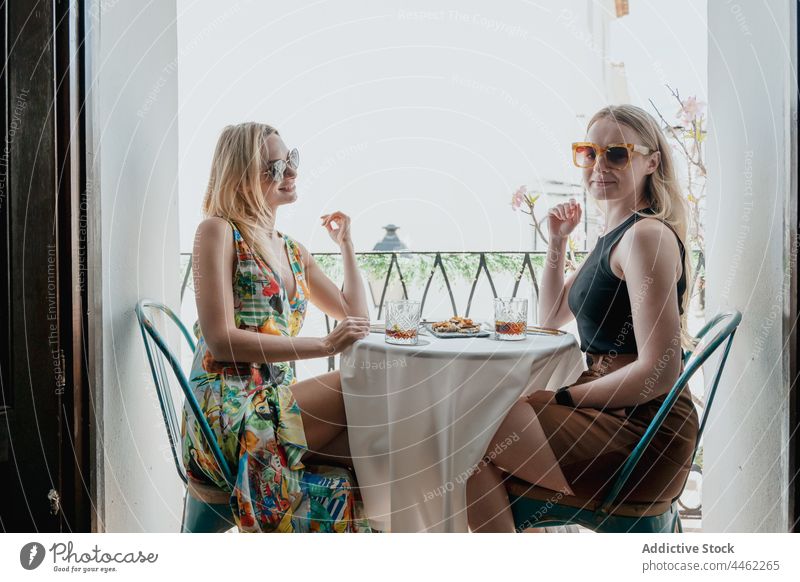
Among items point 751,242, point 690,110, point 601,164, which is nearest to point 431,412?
point 601,164

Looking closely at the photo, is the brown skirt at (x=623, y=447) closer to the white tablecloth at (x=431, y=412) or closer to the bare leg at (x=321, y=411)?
the white tablecloth at (x=431, y=412)

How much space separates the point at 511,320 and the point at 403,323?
0.19 metres

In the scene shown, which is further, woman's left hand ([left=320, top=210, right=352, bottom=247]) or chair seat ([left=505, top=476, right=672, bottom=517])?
woman's left hand ([left=320, top=210, right=352, bottom=247])

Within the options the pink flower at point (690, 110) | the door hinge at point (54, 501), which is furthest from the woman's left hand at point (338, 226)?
the pink flower at point (690, 110)

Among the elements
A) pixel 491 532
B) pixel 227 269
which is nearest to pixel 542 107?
pixel 227 269

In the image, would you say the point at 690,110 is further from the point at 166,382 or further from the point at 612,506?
the point at 166,382

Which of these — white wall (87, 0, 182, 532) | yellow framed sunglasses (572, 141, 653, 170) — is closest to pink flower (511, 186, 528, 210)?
yellow framed sunglasses (572, 141, 653, 170)

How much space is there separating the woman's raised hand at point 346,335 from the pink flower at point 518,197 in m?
0.62

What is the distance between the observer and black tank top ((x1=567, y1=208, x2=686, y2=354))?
940 mm

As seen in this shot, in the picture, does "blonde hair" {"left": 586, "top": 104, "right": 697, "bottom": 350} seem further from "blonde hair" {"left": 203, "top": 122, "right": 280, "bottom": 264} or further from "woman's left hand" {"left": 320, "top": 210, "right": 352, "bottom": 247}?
"blonde hair" {"left": 203, "top": 122, "right": 280, "bottom": 264}

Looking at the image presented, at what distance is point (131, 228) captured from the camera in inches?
42.9

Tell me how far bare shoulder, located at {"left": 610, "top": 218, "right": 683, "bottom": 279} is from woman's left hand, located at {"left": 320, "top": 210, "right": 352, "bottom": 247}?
0.52 metres

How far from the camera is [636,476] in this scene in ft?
2.87

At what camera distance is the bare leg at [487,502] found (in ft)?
2.93
